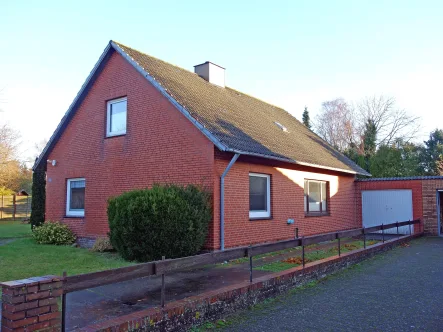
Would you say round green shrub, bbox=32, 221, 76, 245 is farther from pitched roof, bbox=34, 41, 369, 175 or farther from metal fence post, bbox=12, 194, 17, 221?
metal fence post, bbox=12, 194, 17, 221

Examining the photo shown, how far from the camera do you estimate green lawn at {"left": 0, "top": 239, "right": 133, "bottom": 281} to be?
8.88 m

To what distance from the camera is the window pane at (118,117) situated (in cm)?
1362

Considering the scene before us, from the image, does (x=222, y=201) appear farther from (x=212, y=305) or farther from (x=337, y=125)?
(x=337, y=125)

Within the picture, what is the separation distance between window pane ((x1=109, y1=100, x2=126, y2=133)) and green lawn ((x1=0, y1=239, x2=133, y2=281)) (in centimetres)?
422

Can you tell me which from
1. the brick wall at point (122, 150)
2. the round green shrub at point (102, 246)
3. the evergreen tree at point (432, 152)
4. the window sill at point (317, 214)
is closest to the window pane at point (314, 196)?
the window sill at point (317, 214)

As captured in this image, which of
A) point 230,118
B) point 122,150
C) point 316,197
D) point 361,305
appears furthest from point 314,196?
point 361,305

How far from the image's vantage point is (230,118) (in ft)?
43.6

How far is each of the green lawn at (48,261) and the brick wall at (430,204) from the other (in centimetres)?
1389

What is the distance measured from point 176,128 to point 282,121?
822cm

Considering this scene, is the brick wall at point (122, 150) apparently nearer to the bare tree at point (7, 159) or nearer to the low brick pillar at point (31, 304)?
the low brick pillar at point (31, 304)

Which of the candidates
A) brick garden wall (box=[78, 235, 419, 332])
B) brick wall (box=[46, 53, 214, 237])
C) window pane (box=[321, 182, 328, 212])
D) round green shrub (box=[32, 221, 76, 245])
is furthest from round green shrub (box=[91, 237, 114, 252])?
window pane (box=[321, 182, 328, 212])

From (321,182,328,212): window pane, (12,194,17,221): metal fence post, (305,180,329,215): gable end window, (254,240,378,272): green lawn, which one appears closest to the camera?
(254,240,378,272): green lawn

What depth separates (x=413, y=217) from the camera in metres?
18.1

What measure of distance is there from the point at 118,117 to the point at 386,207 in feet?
42.7
